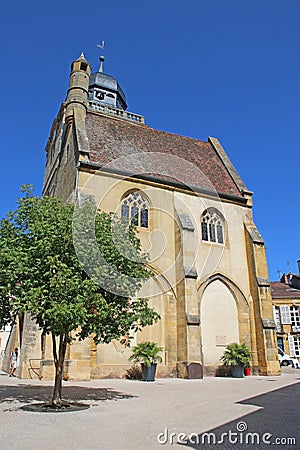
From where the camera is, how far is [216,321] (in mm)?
19672

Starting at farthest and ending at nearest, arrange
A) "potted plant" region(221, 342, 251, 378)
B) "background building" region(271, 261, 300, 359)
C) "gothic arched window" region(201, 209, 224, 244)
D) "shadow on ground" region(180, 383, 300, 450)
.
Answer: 1. "background building" region(271, 261, 300, 359)
2. "gothic arched window" region(201, 209, 224, 244)
3. "potted plant" region(221, 342, 251, 378)
4. "shadow on ground" region(180, 383, 300, 450)

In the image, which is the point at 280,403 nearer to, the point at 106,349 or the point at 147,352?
the point at 147,352

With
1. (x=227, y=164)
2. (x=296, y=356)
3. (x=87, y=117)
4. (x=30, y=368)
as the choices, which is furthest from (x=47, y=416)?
(x=296, y=356)

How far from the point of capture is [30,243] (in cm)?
929

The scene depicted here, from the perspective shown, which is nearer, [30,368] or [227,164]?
[30,368]

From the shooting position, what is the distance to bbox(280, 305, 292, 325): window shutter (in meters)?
34.5

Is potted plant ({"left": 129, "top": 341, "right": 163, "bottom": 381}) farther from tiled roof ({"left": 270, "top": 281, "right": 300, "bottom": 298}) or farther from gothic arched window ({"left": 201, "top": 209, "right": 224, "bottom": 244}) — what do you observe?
tiled roof ({"left": 270, "top": 281, "right": 300, "bottom": 298})

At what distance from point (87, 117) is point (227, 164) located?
967cm

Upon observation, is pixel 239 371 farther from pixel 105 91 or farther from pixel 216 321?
pixel 105 91

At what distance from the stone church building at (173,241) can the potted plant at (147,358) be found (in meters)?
1.10

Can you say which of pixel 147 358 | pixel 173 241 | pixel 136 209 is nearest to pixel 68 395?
pixel 147 358

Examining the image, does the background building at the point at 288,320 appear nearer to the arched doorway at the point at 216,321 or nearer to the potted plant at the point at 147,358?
the arched doorway at the point at 216,321

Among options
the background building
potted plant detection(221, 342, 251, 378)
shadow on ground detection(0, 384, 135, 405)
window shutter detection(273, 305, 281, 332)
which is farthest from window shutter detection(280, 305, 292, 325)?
shadow on ground detection(0, 384, 135, 405)

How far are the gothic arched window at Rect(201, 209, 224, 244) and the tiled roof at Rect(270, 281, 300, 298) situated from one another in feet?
54.7
